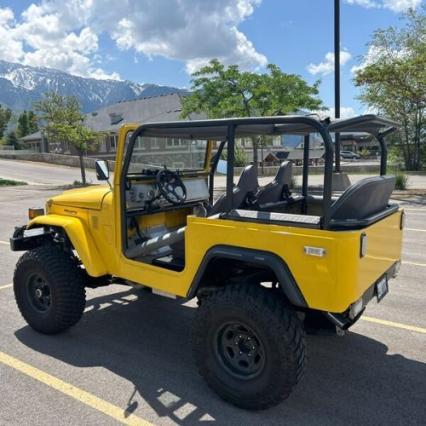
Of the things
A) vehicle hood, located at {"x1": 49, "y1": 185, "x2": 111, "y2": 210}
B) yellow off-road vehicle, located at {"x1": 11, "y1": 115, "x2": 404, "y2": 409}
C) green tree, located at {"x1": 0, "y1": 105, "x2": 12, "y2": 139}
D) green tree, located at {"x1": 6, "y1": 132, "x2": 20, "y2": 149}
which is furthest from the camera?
green tree, located at {"x1": 0, "y1": 105, "x2": 12, "y2": 139}

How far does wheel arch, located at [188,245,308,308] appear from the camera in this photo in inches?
111

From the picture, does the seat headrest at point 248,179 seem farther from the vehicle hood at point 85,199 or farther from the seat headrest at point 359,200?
the vehicle hood at point 85,199

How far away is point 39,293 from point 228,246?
2133 millimetres

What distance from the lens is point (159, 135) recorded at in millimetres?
3996

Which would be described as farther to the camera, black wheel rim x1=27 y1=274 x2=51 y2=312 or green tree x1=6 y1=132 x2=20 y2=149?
green tree x1=6 y1=132 x2=20 y2=149

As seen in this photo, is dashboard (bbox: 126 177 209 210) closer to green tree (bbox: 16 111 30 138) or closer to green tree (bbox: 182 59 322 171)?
green tree (bbox: 182 59 322 171)

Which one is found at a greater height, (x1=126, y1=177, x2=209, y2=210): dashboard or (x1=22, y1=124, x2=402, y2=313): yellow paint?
(x1=126, y1=177, x2=209, y2=210): dashboard

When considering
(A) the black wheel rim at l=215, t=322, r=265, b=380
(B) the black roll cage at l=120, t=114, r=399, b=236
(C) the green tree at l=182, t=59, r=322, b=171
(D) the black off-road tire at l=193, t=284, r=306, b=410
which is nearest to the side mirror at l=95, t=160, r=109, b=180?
(B) the black roll cage at l=120, t=114, r=399, b=236

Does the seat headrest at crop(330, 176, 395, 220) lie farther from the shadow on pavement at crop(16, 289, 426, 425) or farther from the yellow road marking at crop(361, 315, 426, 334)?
the yellow road marking at crop(361, 315, 426, 334)

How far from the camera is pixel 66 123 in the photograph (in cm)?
2717

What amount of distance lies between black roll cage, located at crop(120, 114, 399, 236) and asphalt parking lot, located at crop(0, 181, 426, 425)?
52.4 inches

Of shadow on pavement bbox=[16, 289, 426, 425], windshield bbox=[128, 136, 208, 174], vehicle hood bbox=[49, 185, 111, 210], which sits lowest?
shadow on pavement bbox=[16, 289, 426, 425]

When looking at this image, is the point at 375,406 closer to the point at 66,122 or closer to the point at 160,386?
the point at 160,386

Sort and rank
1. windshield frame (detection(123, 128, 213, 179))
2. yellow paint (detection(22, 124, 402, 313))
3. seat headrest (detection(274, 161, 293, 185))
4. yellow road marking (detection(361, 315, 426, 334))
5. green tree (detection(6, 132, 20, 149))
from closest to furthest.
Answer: yellow paint (detection(22, 124, 402, 313)), windshield frame (detection(123, 128, 213, 179)), seat headrest (detection(274, 161, 293, 185)), yellow road marking (detection(361, 315, 426, 334)), green tree (detection(6, 132, 20, 149))
